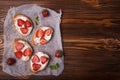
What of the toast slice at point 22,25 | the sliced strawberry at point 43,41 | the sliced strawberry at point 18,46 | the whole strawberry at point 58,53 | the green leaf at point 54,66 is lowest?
the green leaf at point 54,66

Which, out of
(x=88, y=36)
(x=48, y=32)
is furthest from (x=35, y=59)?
(x=88, y=36)

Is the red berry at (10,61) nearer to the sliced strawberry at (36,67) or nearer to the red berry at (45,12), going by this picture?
the sliced strawberry at (36,67)

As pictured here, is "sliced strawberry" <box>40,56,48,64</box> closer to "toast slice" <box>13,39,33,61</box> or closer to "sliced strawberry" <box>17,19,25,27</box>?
"toast slice" <box>13,39,33,61</box>

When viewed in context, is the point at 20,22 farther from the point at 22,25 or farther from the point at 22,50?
the point at 22,50

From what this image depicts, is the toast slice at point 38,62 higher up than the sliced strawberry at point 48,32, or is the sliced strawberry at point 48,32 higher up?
the sliced strawberry at point 48,32

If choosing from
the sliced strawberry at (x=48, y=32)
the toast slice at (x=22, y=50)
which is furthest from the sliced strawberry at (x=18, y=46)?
the sliced strawberry at (x=48, y=32)

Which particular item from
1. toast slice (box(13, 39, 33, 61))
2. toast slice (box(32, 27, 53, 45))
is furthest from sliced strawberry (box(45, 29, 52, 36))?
toast slice (box(13, 39, 33, 61))
